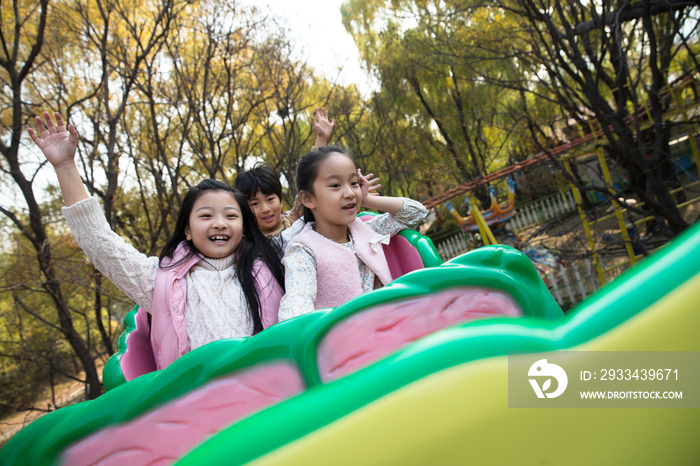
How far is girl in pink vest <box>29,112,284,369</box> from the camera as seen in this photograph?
1274mm

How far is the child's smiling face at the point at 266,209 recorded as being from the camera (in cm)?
220

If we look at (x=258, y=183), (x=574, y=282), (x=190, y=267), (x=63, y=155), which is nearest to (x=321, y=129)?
(x=258, y=183)

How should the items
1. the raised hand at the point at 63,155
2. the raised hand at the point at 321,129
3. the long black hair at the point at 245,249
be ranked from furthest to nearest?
the raised hand at the point at 321,129
the long black hair at the point at 245,249
the raised hand at the point at 63,155

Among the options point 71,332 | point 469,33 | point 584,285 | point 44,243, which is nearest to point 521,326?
point 44,243

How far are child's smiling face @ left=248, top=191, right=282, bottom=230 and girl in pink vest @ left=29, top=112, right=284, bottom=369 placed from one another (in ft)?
2.10

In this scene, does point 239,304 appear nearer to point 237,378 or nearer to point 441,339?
point 237,378

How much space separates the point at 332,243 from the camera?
152cm

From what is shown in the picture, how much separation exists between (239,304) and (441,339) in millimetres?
830

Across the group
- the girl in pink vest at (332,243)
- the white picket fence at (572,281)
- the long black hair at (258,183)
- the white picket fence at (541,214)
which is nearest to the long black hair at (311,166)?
the girl in pink vest at (332,243)

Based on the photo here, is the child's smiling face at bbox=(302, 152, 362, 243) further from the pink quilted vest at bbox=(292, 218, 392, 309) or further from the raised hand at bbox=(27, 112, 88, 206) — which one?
the raised hand at bbox=(27, 112, 88, 206)

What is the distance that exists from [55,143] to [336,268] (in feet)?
2.98

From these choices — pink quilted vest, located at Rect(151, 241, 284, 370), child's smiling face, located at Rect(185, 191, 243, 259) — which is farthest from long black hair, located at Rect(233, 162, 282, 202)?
pink quilted vest, located at Rect(151, 241, 284, 370)

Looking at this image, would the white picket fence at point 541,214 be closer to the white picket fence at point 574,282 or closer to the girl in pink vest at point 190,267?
the white picket fence at point 574,282

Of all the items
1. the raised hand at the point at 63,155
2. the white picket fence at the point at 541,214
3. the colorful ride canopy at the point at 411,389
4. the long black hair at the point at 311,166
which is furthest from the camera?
the white picket fence at the point at 541,214
